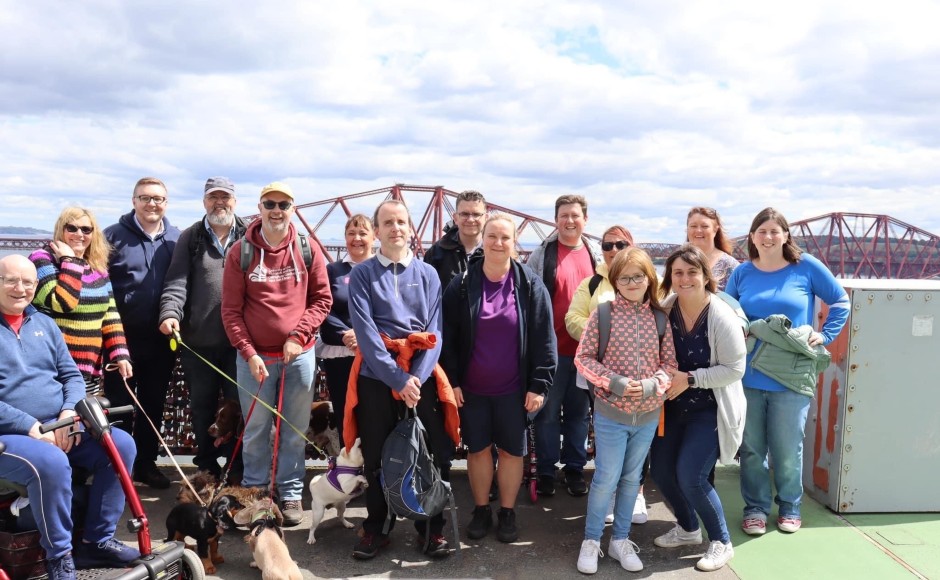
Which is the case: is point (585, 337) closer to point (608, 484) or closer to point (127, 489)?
point (608, 484)

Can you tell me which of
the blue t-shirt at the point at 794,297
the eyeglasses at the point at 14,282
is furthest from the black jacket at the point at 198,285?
the blue t-shirt at the point at 794,297

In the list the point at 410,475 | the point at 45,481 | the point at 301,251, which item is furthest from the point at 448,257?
the point at 45,481

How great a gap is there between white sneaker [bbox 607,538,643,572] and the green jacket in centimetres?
116

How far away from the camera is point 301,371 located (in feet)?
12.3

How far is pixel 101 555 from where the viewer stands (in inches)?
129

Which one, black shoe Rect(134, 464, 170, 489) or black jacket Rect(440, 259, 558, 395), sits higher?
black jacket Rect(440, 259, 558, 395)

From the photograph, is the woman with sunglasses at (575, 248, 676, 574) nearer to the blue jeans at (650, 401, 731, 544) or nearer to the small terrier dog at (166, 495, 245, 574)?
the blue jeans at (650, 401, 731, 544)

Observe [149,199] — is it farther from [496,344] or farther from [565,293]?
[565,293]

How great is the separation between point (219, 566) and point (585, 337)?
2122 mm

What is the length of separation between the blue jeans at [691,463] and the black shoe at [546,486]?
902 mm

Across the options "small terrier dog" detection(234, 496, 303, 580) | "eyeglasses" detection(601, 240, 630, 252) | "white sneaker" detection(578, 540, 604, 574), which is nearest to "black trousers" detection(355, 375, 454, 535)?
"small terrier dog" detection(234, 496, 303, 580)

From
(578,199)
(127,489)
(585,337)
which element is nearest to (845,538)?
(585,337)

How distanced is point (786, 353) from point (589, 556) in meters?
1.47

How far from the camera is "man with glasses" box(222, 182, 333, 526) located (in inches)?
143
